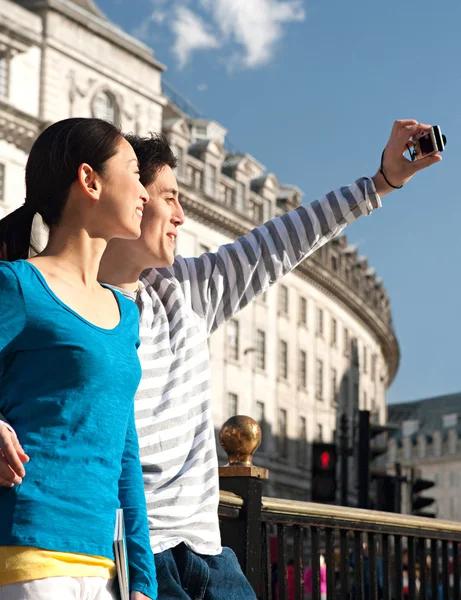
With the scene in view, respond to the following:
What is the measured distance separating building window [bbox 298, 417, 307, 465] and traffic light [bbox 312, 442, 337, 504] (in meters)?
41.3

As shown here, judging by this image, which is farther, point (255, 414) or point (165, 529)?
point (255, 414)

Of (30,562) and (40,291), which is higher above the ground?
(40,291)

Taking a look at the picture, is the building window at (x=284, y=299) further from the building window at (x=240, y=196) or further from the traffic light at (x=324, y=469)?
the traffic light at (x=324, y=469)

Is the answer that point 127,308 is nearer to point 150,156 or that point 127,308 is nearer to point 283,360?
point 150,156

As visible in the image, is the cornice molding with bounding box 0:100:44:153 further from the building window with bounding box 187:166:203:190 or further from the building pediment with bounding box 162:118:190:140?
the building window with bounding box 187:166:203:190

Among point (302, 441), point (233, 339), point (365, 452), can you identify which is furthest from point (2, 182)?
point (365, 452)

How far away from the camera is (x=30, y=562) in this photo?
2.33m

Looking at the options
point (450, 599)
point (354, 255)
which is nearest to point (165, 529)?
point (450, 599)

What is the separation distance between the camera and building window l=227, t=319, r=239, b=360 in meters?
50.7

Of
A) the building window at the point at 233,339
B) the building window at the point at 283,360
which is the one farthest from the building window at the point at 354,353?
the building window at the point at 233,339

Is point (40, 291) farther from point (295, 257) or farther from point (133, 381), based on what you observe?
point (295, 257)

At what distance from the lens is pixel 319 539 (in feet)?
16.9

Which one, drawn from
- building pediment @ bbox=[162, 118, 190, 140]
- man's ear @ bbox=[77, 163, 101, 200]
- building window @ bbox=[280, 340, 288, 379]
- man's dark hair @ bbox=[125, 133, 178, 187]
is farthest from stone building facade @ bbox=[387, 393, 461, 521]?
man's ear @ bbox=[77, 163, 101, 200]

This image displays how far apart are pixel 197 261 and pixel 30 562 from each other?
5.33ft
